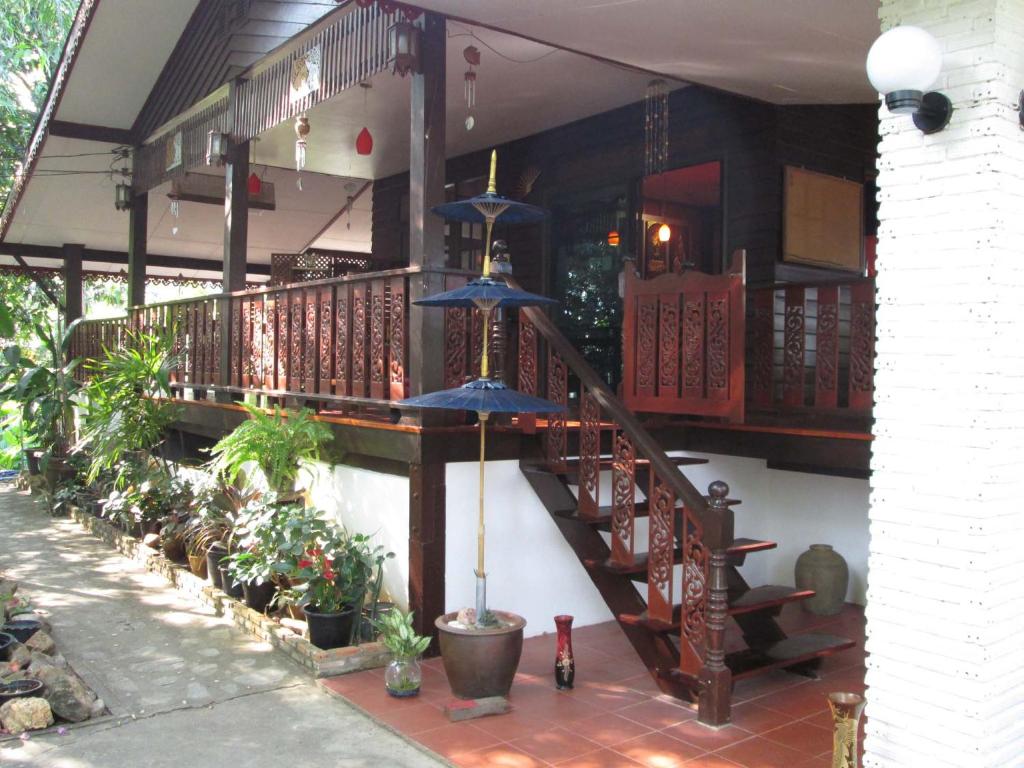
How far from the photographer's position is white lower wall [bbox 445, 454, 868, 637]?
5832mm

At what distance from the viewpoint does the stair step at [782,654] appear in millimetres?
4879

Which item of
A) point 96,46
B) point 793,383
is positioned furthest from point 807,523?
point 96,46

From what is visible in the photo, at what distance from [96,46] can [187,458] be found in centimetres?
446

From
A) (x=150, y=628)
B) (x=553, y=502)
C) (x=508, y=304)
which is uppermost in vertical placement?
(x=508, y=304)

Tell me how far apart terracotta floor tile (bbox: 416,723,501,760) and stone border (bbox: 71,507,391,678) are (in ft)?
3.39

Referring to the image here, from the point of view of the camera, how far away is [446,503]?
18.8 ft

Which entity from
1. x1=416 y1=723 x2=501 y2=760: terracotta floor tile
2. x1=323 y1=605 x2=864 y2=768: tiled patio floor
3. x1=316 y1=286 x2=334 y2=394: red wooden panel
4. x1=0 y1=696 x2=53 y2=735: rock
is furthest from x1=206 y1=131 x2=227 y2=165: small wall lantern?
x1=416 y1=723 x2=501 y2=760: terracotta floor tile

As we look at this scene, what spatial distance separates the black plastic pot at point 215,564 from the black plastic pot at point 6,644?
5.47ft

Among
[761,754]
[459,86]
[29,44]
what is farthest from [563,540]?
[29,44]

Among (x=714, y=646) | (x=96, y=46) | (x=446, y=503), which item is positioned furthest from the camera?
(x=96, y=46)

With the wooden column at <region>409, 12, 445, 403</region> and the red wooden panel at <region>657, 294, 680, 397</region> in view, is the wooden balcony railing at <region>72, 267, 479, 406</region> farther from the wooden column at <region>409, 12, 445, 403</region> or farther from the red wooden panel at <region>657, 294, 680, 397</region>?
the red wooden panel at <region>657, 294, 680, 397</region>

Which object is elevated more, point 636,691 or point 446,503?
point 446,503

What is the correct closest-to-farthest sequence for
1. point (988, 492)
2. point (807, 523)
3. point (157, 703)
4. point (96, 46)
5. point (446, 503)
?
point (988, 492), point (157, 703), point (446, 503), point (807, 523), point (96, 46)

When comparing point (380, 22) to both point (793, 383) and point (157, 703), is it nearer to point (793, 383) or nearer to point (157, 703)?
point (793, 383)
